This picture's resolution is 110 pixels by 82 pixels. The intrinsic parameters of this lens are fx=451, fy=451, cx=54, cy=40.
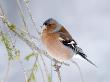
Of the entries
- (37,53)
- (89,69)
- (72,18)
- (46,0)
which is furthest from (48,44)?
(46,0)

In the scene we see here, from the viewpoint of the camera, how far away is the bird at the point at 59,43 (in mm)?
1338

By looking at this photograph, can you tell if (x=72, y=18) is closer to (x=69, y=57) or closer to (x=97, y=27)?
(x=97, y=27)

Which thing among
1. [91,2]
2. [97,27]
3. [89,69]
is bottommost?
[89,69]

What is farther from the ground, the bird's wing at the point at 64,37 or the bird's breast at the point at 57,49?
the bird's wing at the point at 64,37

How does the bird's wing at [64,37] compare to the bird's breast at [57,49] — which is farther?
the bird's wing at [64,37]

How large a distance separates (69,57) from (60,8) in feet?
6.79

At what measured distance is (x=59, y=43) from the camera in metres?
1.44

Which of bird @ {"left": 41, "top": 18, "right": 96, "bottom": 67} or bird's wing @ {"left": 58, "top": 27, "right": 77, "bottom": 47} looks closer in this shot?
bird @ {"left": 41, "top": 18, "right": 96, "bottom": 67}

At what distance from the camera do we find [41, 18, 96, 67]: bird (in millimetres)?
1338

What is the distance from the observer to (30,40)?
0.86m

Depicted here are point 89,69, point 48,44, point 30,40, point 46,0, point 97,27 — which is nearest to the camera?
point 30,40

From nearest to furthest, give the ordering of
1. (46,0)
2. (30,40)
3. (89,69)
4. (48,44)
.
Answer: (30,40) → (48,44) → (89,69) → (46,0)

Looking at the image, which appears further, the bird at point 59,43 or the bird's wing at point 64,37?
the bird's wing at point 64,37

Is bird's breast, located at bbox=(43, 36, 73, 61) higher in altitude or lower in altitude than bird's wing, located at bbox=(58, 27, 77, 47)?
lower
